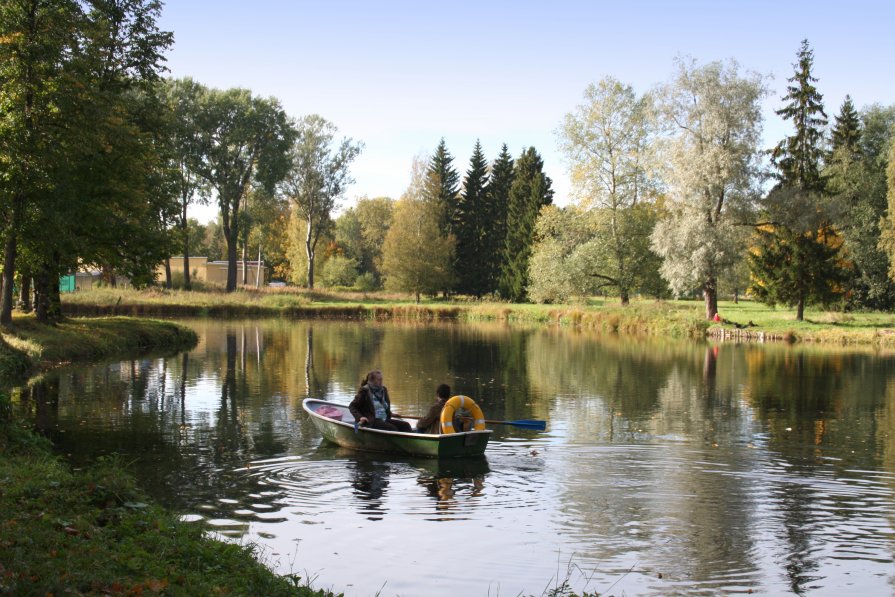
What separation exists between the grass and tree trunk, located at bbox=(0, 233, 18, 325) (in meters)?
16.4

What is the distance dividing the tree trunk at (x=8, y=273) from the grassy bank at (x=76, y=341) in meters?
0.42

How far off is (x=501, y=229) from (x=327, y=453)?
6754 cm

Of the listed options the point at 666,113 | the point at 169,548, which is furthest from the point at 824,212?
the point at 169,548

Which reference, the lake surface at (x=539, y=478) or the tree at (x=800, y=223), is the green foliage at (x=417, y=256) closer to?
the tree at (x=800, y=223)

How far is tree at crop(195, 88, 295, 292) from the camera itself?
64.8 m

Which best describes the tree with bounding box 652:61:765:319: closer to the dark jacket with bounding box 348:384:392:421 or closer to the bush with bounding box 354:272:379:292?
the dark jacket with bounding box 348:384:392:421

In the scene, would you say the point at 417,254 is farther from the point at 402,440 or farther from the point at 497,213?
the point at 402,440

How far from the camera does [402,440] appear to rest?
1514 centimetres

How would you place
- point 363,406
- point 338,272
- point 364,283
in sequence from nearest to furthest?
1. point 363,406
2. point 364,283
3. point 338,272

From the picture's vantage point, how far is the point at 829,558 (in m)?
9.90

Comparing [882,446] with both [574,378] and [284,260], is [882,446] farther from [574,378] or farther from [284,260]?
[284,260]

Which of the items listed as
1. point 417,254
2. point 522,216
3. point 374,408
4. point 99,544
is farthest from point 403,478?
point 522,216

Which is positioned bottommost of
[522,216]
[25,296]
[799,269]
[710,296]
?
[25,296]

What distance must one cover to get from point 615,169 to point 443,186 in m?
26.6
